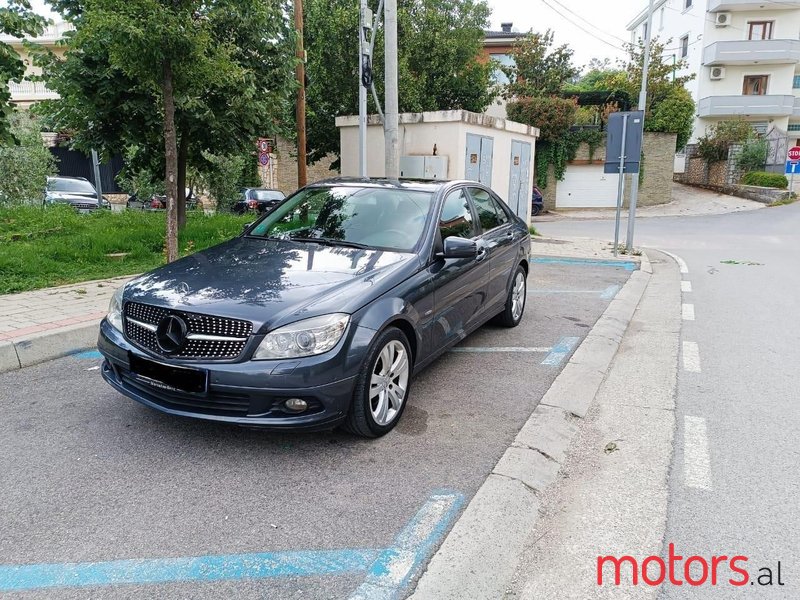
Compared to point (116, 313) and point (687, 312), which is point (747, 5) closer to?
point (687, 312)

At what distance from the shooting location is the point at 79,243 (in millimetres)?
8812

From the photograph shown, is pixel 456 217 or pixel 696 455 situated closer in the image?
pixel 696 455

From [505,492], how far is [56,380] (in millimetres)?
3579

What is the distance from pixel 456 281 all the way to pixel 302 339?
5.64 feet

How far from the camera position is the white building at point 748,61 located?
3622 cm

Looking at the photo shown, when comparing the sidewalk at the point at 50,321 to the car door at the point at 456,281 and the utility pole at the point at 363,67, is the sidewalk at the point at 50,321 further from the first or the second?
the utility pole at the point at 363,67

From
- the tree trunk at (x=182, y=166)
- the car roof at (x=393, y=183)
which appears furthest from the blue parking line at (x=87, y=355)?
the tree trunk at (x=182, y=166)

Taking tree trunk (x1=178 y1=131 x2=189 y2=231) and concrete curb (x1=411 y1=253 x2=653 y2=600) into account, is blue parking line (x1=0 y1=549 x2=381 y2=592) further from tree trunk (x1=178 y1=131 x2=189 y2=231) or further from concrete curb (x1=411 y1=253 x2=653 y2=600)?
tree trunk (x1=178 y1=131 x2=189 y2=231)

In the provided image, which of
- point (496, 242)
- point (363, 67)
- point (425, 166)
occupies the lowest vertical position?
point (496, 242)

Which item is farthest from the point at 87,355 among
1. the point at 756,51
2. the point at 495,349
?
the point at 756,51

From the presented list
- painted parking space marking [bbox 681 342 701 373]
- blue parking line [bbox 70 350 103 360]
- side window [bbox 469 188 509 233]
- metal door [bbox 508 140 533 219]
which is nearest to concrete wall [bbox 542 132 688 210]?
metal door [bbox 508 140 533 219]

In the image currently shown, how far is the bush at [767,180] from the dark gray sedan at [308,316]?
32780 millimetres

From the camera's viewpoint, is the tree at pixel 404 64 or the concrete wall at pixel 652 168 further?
the concrete wall at pixel 652 168

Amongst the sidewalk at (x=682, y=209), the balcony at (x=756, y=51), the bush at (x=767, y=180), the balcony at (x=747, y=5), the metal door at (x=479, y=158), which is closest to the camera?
the metal door at (x=479, y=158)
